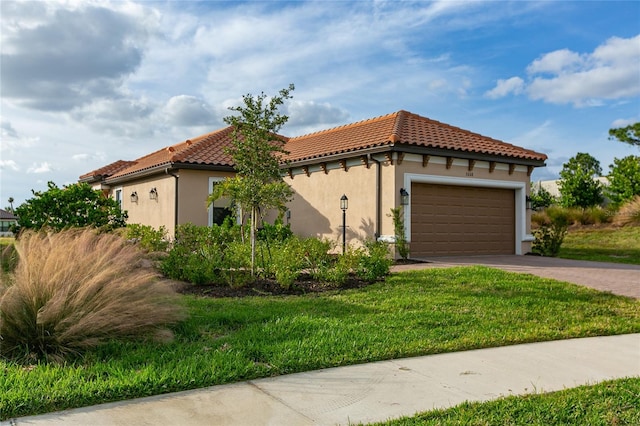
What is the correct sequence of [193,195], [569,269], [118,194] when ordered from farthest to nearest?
[118,194], [193,195], [569,269]

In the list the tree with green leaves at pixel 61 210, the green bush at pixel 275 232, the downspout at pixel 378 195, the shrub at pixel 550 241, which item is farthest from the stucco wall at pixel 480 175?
the tree with green leaves at pixel 61 210

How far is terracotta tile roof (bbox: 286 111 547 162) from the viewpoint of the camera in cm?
1445

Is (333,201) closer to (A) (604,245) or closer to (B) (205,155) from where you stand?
(B) (205,155)

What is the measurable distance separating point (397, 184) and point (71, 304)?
9.85m

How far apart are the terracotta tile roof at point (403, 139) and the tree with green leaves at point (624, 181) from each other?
11.2 metres

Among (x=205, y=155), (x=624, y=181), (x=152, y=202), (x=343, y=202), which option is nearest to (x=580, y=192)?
(x=624, y=181)

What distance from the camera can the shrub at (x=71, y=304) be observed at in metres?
5.10

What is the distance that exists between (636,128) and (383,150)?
24.4 m

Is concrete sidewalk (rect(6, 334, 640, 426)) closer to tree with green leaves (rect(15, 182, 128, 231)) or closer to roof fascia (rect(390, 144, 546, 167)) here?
roof fascia (rect(390, 144, 546, 167))

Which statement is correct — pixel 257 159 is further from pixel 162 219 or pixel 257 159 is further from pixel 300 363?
pixel 162 219

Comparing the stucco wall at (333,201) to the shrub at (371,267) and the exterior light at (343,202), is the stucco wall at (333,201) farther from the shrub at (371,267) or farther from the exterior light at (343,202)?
the shrub at (371,267)

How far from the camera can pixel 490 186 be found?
15961 mm

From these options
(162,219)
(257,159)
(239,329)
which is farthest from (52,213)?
(239,329)

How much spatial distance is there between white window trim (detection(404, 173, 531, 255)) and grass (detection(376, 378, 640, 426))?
951 centimetres
